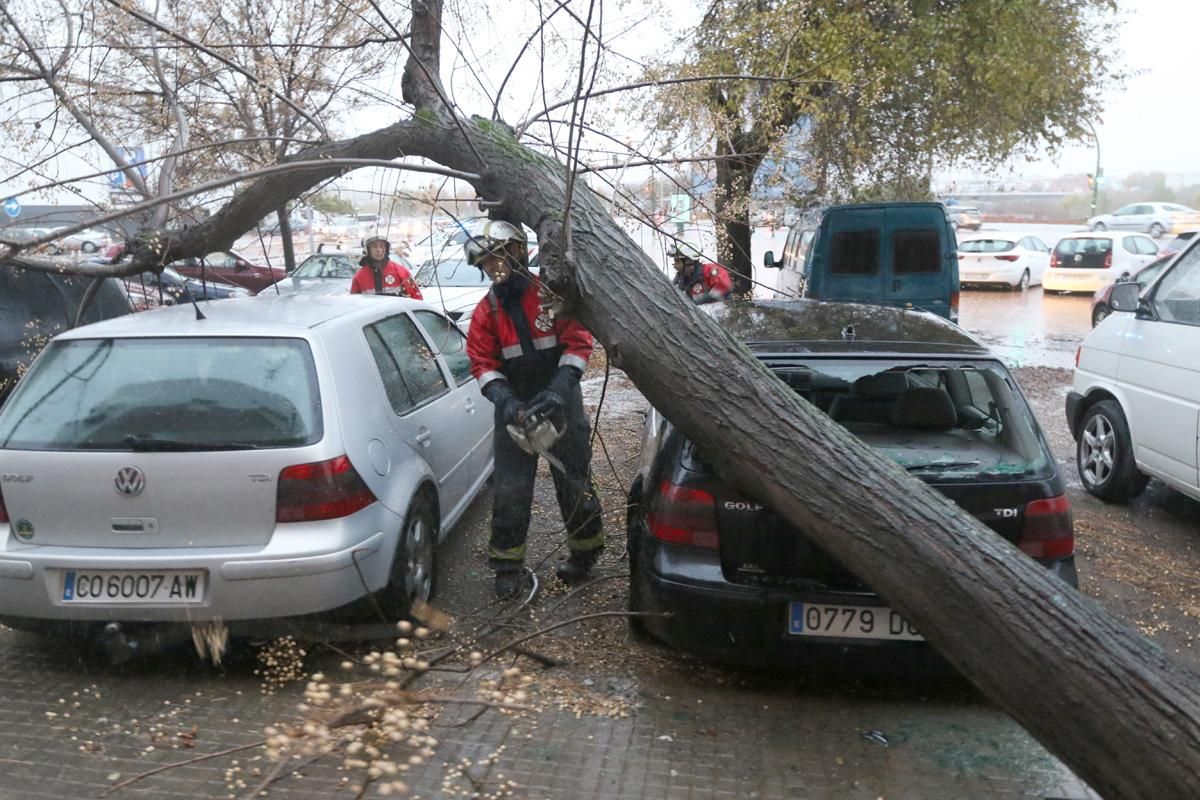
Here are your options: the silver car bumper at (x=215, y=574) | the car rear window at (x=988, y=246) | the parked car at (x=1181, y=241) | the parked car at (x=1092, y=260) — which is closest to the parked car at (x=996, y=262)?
the car rear window at (x=988, y=246)

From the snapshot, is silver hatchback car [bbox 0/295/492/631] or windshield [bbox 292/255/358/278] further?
windshield [bbox 292/255/358/278]

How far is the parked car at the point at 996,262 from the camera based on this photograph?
25547mm

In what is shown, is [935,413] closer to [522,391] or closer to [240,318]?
[522,391]

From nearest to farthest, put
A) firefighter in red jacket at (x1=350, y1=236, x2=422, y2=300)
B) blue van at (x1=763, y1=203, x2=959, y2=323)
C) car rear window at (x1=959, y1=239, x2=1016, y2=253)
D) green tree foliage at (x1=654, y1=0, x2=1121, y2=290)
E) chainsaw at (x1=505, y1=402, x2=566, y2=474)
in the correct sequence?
chainsaw at (x1=505, y1=402, x2=566, y2=474) < firefighter in red jacket at (x1=350, y1=236, x2=422, y2=300) < green tree foliage at (x1=654, y1=0, x2=1121, y2=290) < blue van at (x1=763, y1=203, x2=959, y2=323) < car rear window at (x1=959, y1=239, x2=1016, y2=253)

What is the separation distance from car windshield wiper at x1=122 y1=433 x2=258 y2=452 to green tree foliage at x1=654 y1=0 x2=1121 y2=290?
6.32m

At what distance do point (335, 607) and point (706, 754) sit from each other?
1.58 metres

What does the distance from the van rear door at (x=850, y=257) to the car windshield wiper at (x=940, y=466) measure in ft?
29.1

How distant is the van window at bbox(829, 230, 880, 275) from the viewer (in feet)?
41.3

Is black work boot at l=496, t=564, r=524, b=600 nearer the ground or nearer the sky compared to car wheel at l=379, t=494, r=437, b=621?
nearer the ground

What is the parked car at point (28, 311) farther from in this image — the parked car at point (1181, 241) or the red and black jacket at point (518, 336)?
the parked car at point (1181, 241)

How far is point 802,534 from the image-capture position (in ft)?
11.5

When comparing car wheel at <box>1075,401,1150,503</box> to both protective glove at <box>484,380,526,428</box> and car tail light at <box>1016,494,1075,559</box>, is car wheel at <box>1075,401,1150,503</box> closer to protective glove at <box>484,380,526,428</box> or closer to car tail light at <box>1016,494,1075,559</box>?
car tail light at <box>1016,494,1075,559</box>

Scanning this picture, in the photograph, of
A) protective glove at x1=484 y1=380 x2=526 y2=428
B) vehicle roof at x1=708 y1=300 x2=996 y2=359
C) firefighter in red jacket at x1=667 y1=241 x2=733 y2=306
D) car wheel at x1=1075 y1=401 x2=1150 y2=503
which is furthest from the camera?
firefighter in red jacket at x1=667 y1=241 x2=733 y2=306

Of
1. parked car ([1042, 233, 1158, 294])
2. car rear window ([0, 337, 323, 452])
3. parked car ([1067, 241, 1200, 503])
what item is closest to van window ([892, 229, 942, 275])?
parked car ([1067, 241, 1200, 503])
